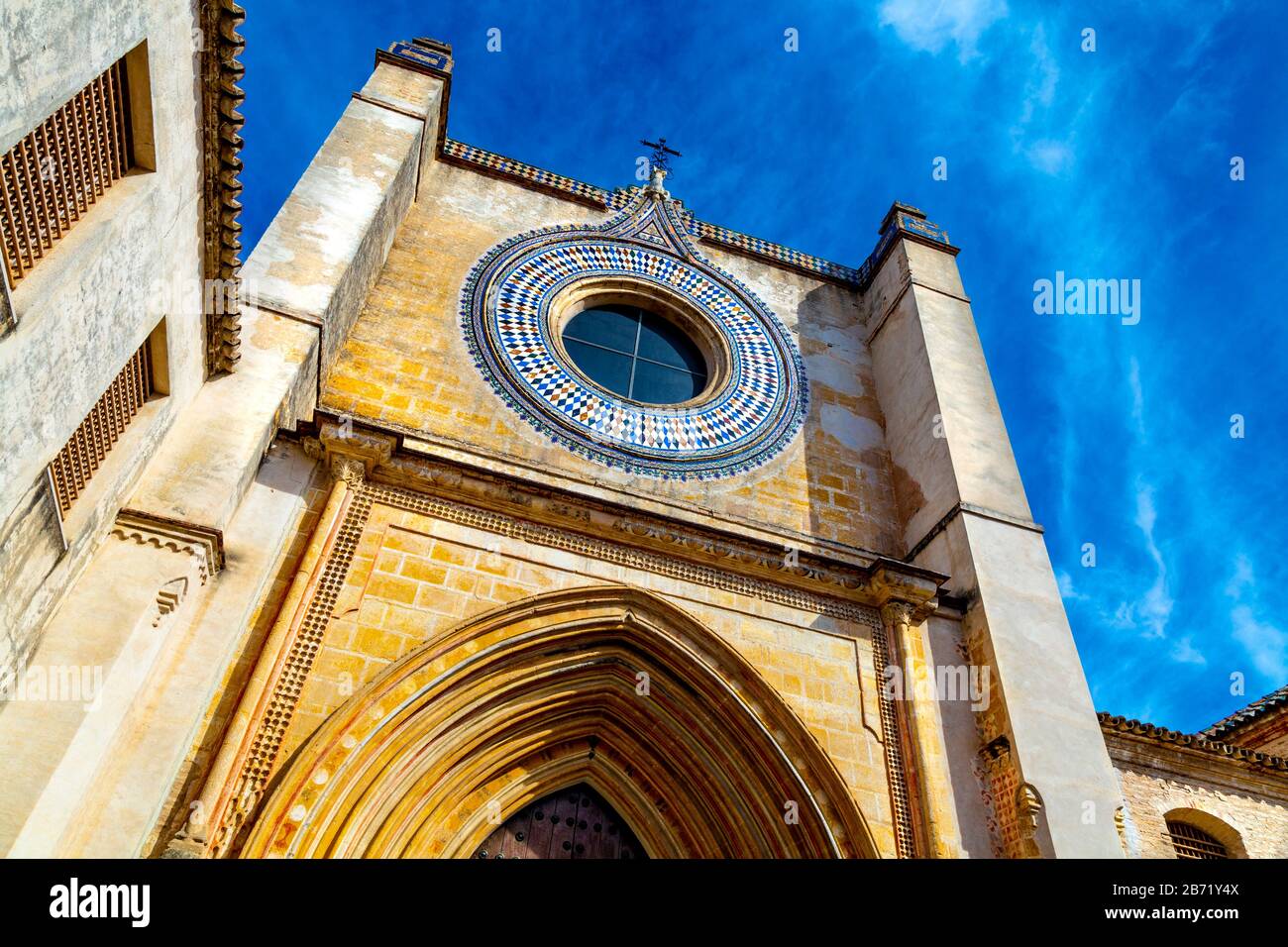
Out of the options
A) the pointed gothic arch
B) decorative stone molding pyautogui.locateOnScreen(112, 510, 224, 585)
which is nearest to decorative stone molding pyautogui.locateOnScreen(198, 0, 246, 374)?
decorative stone molding pyautogui.locateOnScreen(112, 510, 224, 585)

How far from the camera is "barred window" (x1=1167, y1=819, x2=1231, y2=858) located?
7.32 metres

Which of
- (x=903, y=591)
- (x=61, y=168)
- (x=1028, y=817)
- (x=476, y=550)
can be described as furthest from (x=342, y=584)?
(x=1028, y=817)

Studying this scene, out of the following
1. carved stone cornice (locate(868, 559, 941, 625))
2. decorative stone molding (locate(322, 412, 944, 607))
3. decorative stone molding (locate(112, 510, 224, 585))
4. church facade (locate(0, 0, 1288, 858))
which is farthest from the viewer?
carved stone cornice (locate(868, 559, 941, 625))

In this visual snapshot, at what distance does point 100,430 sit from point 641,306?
5679mm

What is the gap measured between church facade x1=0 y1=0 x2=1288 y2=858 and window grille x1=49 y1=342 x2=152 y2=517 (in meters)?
0.03

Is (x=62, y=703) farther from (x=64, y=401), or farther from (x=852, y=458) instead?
(x=852, y=458)

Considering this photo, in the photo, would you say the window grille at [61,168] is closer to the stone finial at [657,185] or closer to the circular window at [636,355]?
the circular window at [636,355]

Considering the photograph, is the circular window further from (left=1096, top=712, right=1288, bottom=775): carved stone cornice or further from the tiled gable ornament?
(left=1096, top=712, right=1288, bottom=775): carved stone cornice

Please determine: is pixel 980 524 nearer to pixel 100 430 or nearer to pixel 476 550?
pixel 476 550

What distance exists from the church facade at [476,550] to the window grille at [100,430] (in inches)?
1.3

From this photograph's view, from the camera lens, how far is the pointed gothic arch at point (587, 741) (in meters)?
5.19

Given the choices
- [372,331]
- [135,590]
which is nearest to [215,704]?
[135,590]

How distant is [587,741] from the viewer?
623cm

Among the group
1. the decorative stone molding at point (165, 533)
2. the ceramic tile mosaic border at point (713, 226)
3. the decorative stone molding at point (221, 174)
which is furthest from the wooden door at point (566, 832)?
the ceramic tile mosaic border at point (713, 226)
